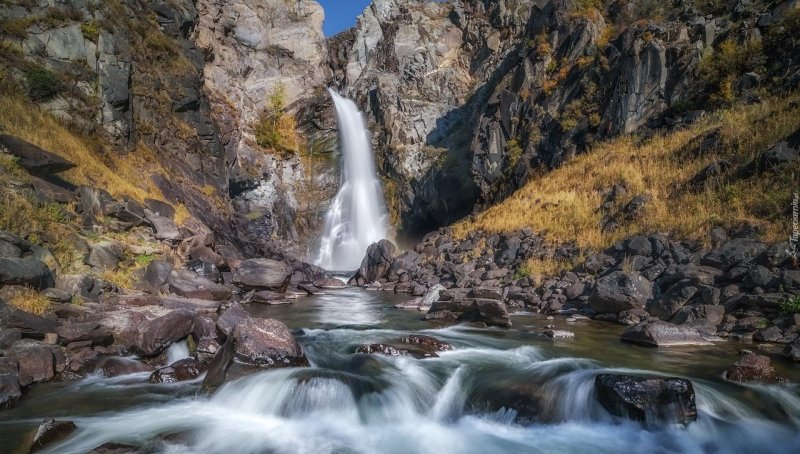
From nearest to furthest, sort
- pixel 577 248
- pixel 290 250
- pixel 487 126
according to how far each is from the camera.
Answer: pixel 577 248
pixel 487 126
pixel 290 250

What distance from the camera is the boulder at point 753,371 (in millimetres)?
7238

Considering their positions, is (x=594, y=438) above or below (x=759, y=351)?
below

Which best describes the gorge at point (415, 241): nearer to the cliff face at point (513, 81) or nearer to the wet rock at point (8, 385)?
the wet rock at point (8, 385)

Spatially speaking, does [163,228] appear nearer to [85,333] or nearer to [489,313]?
[85,333]

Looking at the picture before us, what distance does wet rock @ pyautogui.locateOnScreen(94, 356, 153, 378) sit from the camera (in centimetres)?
830

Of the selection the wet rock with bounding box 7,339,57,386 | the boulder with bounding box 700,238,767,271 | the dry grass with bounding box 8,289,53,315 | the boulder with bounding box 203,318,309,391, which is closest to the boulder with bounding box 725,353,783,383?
the boulder with bounding box 700,238,767,271

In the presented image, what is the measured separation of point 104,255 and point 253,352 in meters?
8.14

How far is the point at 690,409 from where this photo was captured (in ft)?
20.2

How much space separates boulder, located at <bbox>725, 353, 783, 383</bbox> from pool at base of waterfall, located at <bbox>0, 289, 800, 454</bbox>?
20cm

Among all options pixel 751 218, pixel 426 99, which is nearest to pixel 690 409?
pixel 751 218

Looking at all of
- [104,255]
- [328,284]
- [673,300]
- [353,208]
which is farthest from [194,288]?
[353,208]

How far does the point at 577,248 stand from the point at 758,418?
480 inches

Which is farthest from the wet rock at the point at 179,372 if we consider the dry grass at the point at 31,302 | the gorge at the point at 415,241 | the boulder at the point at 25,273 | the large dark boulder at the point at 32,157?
the large dark boulder at the point at 32,157

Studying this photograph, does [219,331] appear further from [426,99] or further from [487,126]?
[426,99]
